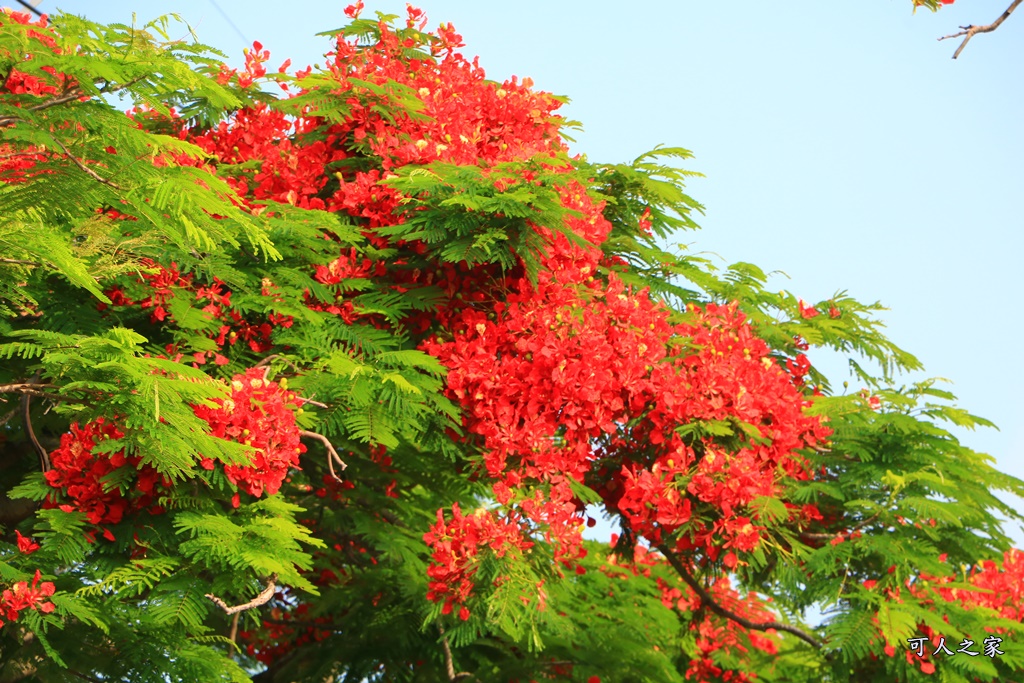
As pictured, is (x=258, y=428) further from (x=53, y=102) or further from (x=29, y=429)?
(x=53, y=102)

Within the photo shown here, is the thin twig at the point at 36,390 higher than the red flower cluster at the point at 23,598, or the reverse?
the thin twig at the point at 36,390

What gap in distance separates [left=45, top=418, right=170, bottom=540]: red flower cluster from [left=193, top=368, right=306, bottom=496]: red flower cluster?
0.37 meters

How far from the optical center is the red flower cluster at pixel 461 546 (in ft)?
19.5

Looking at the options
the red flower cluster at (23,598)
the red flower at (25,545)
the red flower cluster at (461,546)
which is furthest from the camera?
the red flower cluster at (461,546)

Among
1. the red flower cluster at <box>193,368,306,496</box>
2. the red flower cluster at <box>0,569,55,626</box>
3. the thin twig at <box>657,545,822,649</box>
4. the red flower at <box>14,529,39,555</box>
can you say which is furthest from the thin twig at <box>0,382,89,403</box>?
the thin twig at <box>657,545,822,649</box>

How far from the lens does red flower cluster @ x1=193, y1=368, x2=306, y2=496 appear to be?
525 cm

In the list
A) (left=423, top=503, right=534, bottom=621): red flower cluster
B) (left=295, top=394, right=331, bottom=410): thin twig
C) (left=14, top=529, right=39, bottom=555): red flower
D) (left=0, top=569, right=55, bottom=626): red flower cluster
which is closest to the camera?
(left=0, top=569, right=55, bottom=626): red flower cluster

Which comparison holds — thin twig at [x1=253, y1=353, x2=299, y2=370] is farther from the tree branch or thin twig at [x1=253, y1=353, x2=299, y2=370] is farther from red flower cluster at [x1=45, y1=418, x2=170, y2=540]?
the tree branch

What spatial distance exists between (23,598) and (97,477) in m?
0.66

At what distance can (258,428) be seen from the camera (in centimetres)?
530

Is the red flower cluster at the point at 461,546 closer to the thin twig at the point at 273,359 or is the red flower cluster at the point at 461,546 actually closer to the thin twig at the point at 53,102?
the thin twig at the point at 273,359

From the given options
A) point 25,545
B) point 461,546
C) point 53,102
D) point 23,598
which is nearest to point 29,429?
point 25,545

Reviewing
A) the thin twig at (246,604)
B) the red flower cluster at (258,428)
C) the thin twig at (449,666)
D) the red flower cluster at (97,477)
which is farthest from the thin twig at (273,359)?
the thin twig at (449,666)

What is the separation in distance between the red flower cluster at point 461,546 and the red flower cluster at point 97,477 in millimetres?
1495
